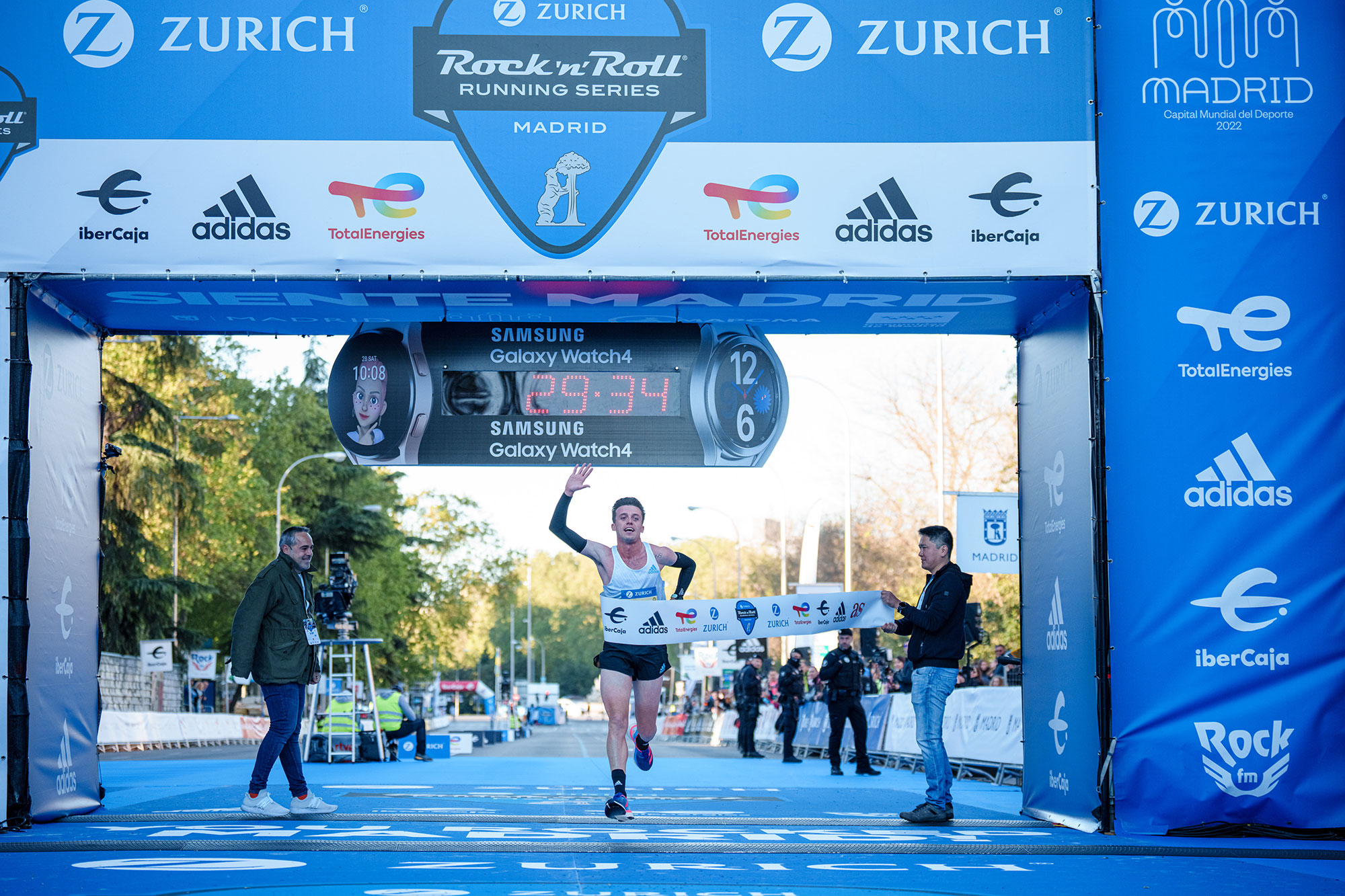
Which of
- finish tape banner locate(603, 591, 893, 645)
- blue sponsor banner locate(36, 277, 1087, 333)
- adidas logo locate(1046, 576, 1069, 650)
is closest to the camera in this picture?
blue sponsor banner locate(36, 277, 1087, 333)

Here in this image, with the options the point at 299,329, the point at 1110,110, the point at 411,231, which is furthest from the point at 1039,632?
the point at 299,329

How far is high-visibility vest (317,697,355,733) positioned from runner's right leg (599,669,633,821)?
1377cm

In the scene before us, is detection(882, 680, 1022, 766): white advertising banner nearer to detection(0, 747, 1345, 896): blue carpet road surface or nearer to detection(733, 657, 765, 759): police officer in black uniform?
detection(0, 747, 1345, 896): blue carpet road surface

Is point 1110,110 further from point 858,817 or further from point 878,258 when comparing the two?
point 858,817

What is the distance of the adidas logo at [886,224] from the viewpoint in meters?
9.82

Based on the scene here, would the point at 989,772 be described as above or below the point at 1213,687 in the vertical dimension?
below

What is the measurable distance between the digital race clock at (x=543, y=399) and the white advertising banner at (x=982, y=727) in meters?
6.08

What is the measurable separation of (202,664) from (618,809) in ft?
109

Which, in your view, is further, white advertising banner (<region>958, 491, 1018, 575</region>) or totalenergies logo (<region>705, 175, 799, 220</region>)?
white advertising banner (<region>958, 491, 1018, 575</region>)

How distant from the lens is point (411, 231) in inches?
384

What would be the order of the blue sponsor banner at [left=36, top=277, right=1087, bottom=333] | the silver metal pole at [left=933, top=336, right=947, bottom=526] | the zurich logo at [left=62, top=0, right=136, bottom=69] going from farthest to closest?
the silver metal pole at [left=933, top=336, right=947, bottom=526]
the blue sponsor banner at [left=36, top=277, right=1087, bottom=333]
the zurich logo at [left=62, top=0, right=136, bottom=69]

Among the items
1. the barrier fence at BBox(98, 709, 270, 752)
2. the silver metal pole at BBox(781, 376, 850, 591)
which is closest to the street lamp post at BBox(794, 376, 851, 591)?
the silver metal pole at BBox(781, 376, 850, 591)

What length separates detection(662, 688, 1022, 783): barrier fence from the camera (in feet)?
55.8

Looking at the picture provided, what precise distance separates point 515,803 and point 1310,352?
7145mm
